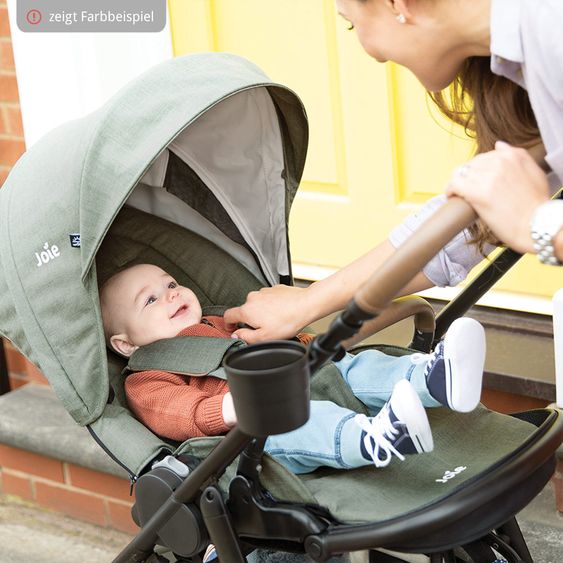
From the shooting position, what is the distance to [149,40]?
3.81 metres

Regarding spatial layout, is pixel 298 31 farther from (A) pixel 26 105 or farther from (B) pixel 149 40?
(A) pixel 26 105

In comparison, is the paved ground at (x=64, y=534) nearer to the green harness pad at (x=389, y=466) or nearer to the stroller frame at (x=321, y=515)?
the green harness pad at (x=389, y=466)

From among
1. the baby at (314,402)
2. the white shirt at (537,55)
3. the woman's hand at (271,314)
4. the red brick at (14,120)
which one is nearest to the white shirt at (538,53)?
the white shirt at (537,55)

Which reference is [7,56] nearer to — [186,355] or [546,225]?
[186,355]

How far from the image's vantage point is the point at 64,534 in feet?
12.5

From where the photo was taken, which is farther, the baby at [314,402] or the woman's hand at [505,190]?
the baby at [314,402]

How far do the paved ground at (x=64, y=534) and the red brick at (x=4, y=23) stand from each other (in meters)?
1.57

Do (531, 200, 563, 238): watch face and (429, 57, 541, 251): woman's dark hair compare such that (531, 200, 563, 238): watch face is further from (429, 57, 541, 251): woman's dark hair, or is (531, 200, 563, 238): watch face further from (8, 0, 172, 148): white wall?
(8, 0, 172, 148): white wall

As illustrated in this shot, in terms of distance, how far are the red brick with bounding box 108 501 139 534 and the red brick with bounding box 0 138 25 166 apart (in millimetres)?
1175

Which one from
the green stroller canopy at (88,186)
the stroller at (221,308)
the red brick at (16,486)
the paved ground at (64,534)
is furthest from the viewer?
the red brick at (16,486)

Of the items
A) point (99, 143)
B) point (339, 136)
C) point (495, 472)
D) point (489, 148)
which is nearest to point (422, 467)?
point (495, 472)

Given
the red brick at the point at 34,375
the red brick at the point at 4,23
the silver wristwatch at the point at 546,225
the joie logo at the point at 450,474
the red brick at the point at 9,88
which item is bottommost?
the red brick at the point at 34,375

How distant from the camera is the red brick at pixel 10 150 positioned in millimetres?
3908

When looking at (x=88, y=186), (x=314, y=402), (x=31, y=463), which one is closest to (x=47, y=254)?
(x=88, y=186)
